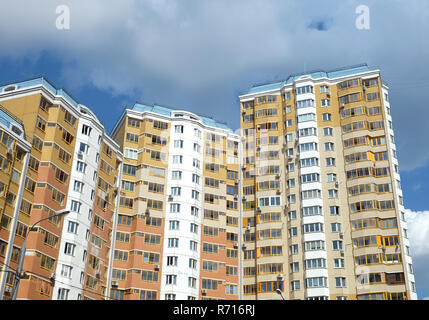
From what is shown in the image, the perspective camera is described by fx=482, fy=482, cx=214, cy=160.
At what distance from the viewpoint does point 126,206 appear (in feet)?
259

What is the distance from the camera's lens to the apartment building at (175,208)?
2945 inches

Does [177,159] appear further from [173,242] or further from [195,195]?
[173,242]

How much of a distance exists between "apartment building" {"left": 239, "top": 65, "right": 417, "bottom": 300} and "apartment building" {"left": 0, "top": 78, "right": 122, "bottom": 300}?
85.0 ft

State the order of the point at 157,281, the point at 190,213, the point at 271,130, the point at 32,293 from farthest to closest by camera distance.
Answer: the point at 271,130 → the point at 190,213 → the point at 157,281 → the point at 32,293

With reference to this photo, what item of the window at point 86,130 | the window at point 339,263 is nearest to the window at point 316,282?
the window at point 339,263

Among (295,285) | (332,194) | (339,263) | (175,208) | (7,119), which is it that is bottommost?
(295,285)

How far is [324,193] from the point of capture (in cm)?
7944

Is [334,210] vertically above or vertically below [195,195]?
below

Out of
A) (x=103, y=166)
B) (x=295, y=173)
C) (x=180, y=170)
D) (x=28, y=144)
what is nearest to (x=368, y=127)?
(x=295, y=173)

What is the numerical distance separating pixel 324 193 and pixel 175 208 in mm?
24705

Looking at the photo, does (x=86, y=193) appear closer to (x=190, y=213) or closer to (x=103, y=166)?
(x=103, y=166)

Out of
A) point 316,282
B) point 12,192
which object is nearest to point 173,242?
point 316,282

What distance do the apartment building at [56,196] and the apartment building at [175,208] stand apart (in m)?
4.00

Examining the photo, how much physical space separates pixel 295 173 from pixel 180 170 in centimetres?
1975
